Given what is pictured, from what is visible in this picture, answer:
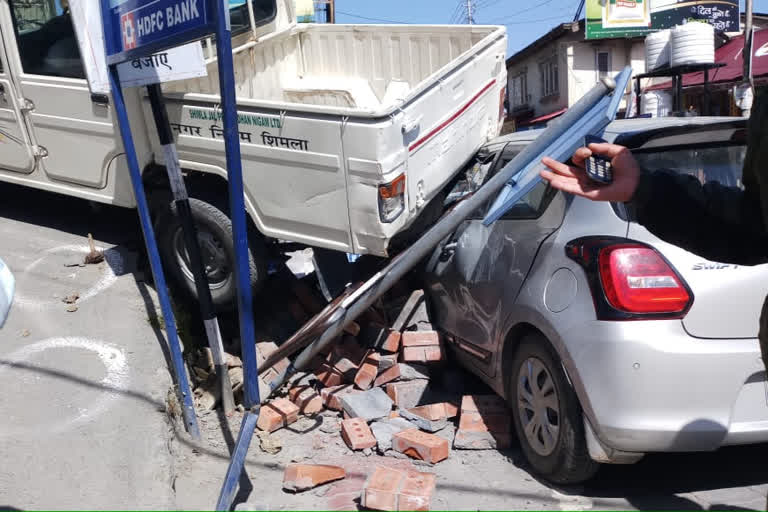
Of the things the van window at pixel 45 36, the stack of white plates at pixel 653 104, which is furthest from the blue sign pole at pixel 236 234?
the stack of white plates at pixel 653 104

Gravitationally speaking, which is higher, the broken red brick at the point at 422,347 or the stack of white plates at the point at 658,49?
the stack of white plates at the point at 658,49

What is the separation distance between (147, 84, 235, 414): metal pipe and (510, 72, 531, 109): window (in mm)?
31172

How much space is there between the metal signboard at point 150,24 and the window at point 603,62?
26.4 meters

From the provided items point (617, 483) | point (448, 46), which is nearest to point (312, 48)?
point (448, 46)

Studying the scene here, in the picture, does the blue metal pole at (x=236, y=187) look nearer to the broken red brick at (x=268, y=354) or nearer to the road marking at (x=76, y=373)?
the road marking at (x=76, y=373)

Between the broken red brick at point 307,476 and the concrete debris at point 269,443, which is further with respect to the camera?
the concrete debris at point 269,443

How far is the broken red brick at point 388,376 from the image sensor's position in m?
4.59

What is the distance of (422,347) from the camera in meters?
4.75

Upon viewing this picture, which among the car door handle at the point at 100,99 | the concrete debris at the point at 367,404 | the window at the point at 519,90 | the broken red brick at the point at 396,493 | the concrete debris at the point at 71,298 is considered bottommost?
the window at the point at 519,90

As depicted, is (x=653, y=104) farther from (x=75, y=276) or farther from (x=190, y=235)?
(x=190, y=235)

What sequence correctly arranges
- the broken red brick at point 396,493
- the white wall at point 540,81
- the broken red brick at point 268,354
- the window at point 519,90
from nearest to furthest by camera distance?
the broken red brick at point 396,493 → the broken red brick at point 268,354 → the white wall at point 540,81 → the window at point 519,90

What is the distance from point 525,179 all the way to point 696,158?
777 mm

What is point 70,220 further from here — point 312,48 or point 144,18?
point 144,18

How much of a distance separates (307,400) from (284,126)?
71.0 inches
